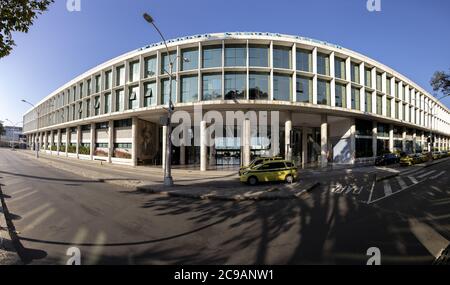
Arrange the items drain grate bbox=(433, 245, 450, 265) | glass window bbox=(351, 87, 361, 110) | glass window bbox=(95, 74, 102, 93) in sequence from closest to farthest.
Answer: drain grate bbox=(433, 245, 450, 265)
glass window bbox=(351, 87, 361, 110)
glass window bbox=(95, 74, 102, 93)

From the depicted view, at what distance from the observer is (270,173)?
1512 centimetres

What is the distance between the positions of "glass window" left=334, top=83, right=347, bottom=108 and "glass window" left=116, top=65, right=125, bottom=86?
91.7 ft

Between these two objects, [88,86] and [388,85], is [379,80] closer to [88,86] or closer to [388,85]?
[388,85]

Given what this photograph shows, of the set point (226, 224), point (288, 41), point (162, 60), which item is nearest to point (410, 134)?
point (288, 41)

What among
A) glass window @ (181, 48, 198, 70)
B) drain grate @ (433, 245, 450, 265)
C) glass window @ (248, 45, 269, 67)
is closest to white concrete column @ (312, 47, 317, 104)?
glass window @ (248, 45, 269, 67)

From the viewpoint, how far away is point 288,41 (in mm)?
24297

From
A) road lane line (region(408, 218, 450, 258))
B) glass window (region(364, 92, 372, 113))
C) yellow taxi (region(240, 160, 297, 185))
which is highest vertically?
glass window (region(364, 92, 372, 113))

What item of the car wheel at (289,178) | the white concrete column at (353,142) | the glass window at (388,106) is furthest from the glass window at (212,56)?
the glass window at (388,106)

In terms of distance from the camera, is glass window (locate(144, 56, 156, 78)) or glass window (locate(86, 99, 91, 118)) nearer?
glass window (locate(144, 56, 156, 78))

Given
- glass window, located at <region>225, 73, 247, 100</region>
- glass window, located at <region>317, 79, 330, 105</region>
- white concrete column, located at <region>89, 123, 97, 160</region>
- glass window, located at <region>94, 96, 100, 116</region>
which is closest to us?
glass window, located at <region>225, 73, 247, 100</region>

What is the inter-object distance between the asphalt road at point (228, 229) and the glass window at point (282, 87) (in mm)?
15213

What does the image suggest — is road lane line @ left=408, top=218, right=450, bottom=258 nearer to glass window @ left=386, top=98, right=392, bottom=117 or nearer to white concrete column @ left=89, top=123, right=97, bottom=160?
glass window @ left=386, top=98, right=392, bottom=117

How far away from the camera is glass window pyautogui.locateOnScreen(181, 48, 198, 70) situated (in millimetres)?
25214
